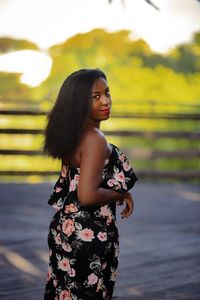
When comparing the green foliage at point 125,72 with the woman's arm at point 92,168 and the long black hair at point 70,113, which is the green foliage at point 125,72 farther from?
the woman's arm at point 92,168

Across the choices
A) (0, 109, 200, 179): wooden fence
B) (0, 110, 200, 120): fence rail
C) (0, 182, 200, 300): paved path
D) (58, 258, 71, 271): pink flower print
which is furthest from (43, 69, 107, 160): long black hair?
(0, 110, 200, 120): fence rail

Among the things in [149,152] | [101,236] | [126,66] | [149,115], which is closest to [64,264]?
[101,236]

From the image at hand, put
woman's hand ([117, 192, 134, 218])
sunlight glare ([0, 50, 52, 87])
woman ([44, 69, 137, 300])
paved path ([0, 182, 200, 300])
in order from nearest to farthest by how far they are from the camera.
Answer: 1. woman ([44, 69, 137, 300])
2. woman's hand ([117, 192, 134, 218])
3. sunlight glare ([0, 50, 52, 87])
4. paved path ([0, 182, 200, 300])

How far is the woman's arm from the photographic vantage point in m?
2.79

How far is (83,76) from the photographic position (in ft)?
9.63

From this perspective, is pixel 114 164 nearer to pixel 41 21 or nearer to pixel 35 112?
pixel 35 112

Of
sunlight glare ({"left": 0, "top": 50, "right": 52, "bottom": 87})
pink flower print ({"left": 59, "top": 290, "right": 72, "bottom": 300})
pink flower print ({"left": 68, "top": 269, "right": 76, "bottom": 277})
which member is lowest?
pink flower print ({"left": 59, "top": 290, "right": 72, "bottom": 300})

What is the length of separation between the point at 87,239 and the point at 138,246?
326cm

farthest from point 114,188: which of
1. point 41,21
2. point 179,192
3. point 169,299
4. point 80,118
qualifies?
point 41,21

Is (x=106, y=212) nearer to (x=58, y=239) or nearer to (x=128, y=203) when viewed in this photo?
(x=128, y=203)

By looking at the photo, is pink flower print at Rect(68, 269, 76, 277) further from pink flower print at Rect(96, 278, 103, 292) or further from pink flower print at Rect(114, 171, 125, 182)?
pink flower print at Rect(114, 171, 125, 182)

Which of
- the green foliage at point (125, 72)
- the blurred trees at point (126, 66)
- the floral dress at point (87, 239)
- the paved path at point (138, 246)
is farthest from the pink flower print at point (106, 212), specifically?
the blurred trees at point (126, 66)

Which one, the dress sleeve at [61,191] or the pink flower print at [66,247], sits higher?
the dress sleeve at [61,191]

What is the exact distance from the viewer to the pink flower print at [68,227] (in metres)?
2.95
